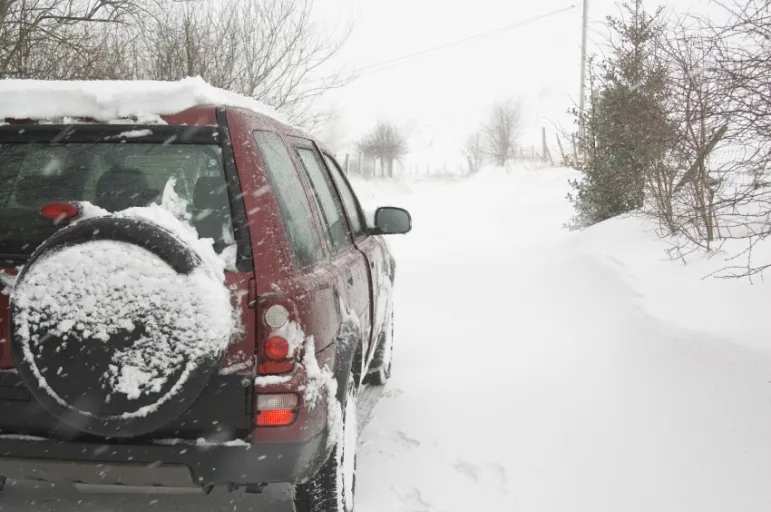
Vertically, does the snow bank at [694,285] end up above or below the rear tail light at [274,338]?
below

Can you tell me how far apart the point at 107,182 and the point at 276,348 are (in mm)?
912

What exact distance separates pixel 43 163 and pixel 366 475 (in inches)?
87.7

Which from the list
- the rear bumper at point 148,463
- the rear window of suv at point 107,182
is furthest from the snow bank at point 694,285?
the rear window of suv at point 107,182

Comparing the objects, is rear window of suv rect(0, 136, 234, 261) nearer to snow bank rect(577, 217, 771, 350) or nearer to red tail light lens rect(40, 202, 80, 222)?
red tail light lens rect(40, 202, 80, 222)

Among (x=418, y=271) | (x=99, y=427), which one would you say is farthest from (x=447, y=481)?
(x=418, y=271)

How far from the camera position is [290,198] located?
235 centimetres

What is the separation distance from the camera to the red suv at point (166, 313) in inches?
71.1

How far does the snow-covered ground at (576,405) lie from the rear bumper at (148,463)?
93 cm

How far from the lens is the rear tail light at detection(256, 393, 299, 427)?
197cm

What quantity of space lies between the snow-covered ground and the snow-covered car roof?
5.94 feet

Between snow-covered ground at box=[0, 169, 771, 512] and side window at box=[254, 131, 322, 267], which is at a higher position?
side window at box=[254, 131, 322, 267]

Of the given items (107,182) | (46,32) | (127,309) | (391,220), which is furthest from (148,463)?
(46,32)

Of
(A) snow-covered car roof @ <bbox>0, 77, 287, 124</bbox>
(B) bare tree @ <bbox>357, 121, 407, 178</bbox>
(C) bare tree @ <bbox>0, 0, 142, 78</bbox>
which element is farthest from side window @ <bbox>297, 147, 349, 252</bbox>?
(B) bare tree @ <bbox>357, 121, 407, 178</bbox>

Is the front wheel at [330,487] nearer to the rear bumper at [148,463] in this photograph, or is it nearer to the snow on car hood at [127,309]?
the rear bumper at [148,463]
